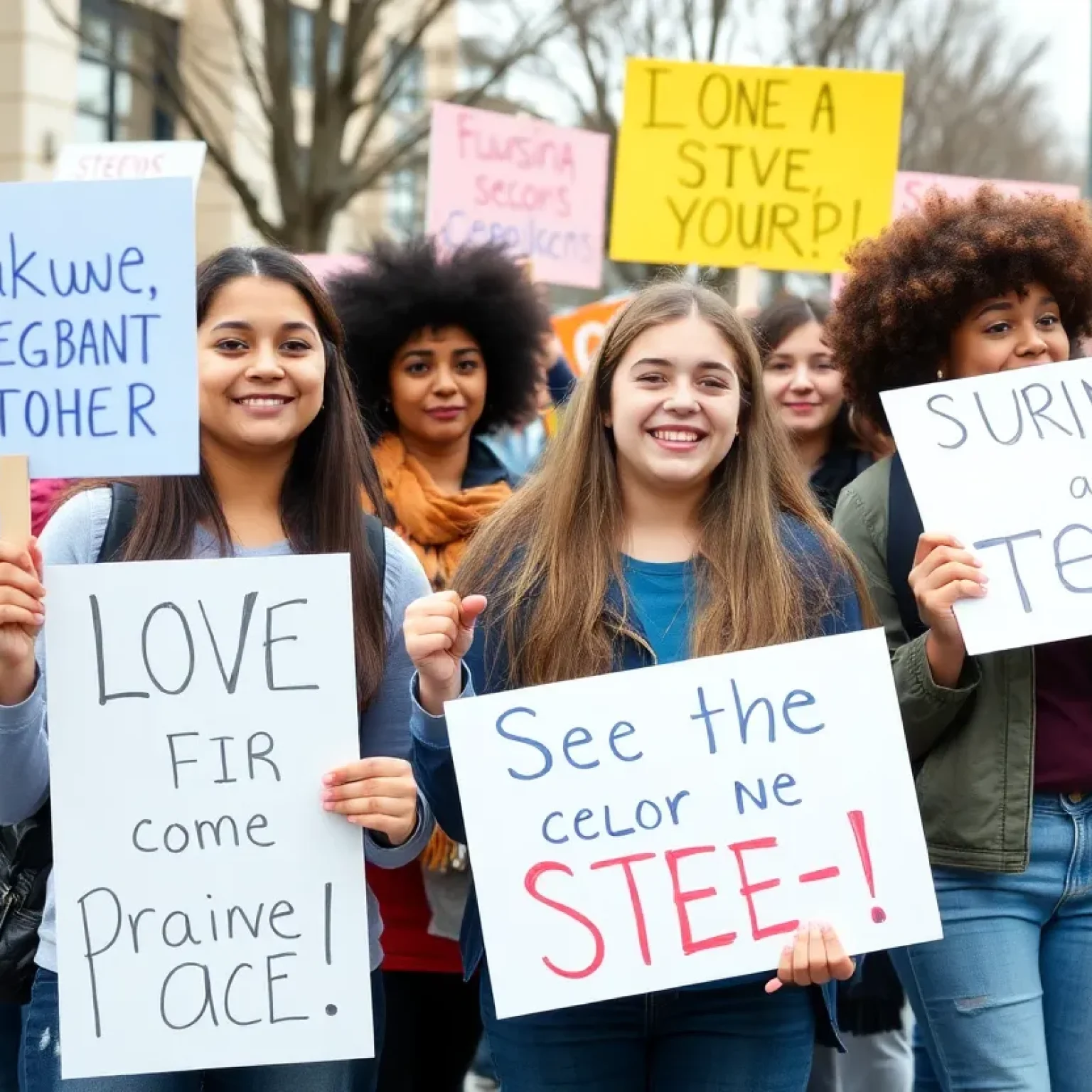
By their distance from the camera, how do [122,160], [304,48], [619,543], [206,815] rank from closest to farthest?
[206,815] → [619,543] → [122,160] → [304,48]

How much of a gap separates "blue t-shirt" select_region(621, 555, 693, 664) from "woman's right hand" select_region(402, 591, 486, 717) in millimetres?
292

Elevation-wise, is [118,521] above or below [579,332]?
below

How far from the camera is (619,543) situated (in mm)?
2756

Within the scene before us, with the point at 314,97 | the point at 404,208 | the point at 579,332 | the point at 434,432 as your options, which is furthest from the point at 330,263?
the point at 404,208

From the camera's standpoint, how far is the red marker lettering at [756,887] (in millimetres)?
2408

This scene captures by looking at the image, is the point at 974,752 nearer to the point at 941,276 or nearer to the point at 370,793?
the point at 941,276

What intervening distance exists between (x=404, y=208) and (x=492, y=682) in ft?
79.1

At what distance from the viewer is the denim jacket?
8.30 feet

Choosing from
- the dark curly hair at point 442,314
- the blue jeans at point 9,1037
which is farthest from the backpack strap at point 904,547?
the blue jeans at point 9,1037

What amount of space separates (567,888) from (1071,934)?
2.98 feet

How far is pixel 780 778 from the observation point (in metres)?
2.46

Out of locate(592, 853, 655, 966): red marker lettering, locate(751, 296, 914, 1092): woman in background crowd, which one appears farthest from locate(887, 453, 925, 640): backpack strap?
locate(751, 296, 914, 1092): woman in background crowd

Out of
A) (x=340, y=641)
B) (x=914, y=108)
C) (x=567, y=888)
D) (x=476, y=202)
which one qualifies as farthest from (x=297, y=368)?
(x=914, y=108)

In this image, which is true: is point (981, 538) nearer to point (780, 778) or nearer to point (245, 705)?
point (780, 778)
